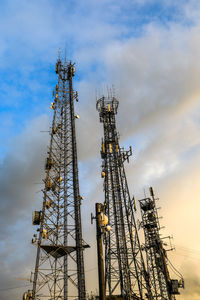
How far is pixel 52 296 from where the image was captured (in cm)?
2836

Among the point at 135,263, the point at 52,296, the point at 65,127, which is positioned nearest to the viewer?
the point at 52,296

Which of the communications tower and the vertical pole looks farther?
the communications tower

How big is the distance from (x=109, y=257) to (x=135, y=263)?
3366mm

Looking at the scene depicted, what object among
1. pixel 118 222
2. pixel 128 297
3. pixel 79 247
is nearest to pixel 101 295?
A: pixel 79 247

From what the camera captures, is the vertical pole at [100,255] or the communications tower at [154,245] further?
the communications tower at [154,245]

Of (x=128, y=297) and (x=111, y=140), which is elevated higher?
(x=111, y=140)

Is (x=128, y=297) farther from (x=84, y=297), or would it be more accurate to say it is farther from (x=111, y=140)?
(x=111, y=140)

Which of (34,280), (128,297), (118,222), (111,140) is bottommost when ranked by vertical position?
(128,297)

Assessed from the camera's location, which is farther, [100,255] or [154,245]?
[154,245]

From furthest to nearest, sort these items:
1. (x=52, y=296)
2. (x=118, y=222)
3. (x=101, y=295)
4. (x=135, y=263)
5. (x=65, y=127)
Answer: (x=65, y=127) → (x=118, y=222) → (x=135, y=263) → (x=52, y=296) → (x=101, y=295)

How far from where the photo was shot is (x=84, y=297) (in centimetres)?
2723

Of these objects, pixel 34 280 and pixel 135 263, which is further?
pixel 135 263

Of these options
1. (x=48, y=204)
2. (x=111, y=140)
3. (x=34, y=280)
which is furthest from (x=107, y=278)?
(x=111, y=140)

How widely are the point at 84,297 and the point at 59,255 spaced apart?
6192mm
